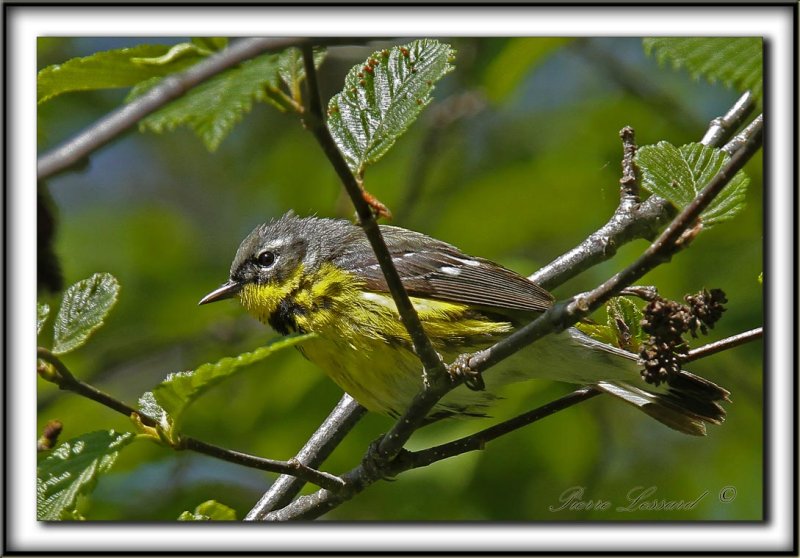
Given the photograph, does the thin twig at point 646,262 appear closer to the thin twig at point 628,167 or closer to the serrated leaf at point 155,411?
the thin twig at point 628,167

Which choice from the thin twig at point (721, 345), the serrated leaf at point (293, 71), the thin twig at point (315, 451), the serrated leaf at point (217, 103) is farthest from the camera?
the thin twig at point (315, 451)

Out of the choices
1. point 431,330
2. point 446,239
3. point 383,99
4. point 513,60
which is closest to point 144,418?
point 383,99

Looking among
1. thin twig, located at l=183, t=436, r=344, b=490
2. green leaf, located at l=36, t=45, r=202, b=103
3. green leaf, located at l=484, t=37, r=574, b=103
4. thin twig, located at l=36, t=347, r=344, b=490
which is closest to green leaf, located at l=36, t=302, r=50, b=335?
thin twig, located at l=36, t=347, r=344, b=490

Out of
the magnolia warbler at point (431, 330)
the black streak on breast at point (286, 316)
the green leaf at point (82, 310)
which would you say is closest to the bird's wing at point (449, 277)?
the magnolia warbler at point (431, 330)

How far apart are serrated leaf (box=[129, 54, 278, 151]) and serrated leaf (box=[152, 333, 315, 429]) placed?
1.33 ft

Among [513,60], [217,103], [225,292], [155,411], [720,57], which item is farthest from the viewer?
[513,60]

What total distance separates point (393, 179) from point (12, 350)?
2.34 m

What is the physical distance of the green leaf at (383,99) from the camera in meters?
1.71

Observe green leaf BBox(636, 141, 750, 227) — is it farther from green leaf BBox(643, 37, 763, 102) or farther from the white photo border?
the white photo border

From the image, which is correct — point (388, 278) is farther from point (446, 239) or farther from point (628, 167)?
point (446, 239)

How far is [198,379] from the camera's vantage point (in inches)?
63.0

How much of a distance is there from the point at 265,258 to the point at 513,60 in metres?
1.03

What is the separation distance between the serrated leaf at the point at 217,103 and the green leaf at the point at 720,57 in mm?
734

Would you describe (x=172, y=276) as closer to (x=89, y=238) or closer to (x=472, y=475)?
(x=89, y=238)
